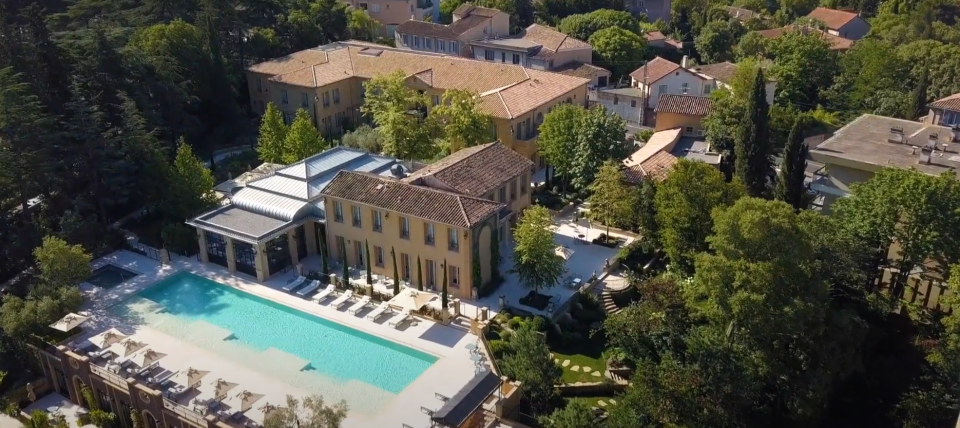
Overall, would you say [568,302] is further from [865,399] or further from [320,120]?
[320,120]

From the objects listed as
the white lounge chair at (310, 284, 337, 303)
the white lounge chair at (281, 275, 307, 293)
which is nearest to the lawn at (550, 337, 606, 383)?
the white lounge chair at (310, 284, 337, 303)

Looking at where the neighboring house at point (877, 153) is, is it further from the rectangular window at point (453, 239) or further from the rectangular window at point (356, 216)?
the rectangular window at point (356, 216)

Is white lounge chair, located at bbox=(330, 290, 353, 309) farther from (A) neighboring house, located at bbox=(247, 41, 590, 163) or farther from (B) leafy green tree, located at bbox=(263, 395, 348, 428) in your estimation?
(A) neighboring house, located at bbox=(247, 41, 590, 163)

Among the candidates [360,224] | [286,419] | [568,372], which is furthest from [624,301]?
[286,419]

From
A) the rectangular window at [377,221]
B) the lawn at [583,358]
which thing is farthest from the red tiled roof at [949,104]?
the rectangular window at [377,221]

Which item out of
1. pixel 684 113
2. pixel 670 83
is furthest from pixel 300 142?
pixel 670 83

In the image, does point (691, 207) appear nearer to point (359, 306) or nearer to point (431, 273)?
point (431, 273)
